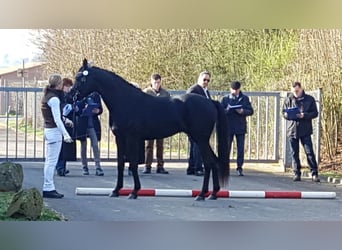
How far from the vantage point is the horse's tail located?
647cm

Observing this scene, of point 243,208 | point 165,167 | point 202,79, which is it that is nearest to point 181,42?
point 202,79

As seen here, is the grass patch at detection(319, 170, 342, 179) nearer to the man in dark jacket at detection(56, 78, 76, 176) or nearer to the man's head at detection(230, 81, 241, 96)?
the man's head at detection(230, 81, 241, 96)

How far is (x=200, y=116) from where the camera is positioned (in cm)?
646

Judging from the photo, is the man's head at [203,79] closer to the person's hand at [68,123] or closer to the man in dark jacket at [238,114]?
the man in dark jacket at [238,114]

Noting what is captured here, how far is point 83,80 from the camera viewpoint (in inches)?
249

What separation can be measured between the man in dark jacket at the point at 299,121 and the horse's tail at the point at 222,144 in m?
0.61

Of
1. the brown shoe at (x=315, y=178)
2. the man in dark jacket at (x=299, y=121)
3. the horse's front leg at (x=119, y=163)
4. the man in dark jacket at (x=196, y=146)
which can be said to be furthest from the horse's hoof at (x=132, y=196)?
the brown shoe at (x=315, y=178)

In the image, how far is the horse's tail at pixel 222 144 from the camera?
647cm

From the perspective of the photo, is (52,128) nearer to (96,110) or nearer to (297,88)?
(96,110)

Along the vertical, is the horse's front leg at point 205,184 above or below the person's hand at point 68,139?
below

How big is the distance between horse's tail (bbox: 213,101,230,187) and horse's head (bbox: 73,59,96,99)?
1.08 meters

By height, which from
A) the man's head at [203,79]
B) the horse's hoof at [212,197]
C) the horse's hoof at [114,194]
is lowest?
the horse's hoof at [212,197]
